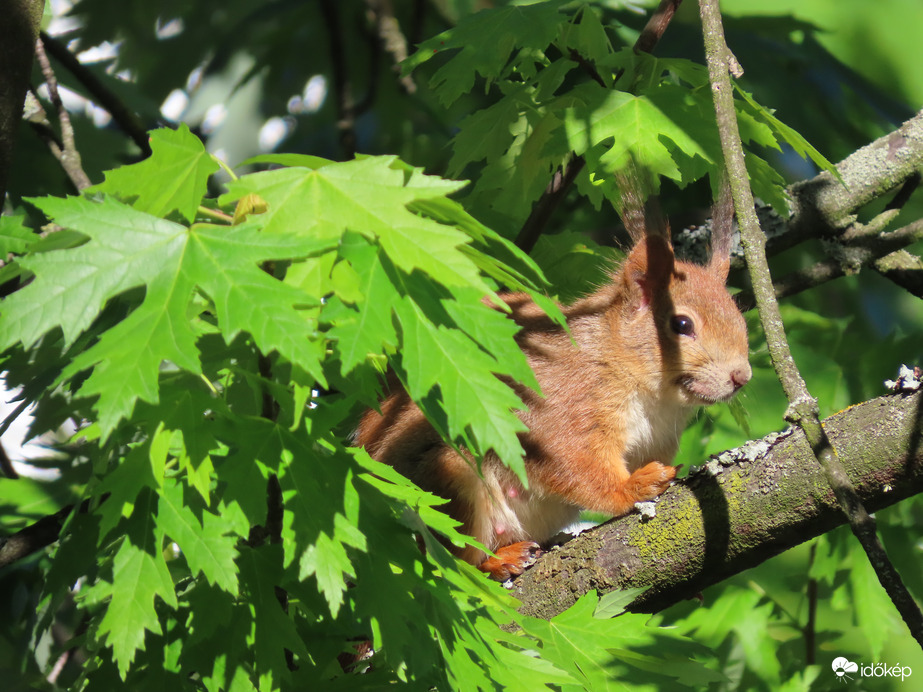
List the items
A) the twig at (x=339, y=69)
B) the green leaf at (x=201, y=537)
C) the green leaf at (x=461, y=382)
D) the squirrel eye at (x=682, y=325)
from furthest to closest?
the twig at (x=339, y=69) → the squirrel eye at (x=682, y=325) → the green leaf at (x=201, y=537) → the green leaf at (x=461, y=382)

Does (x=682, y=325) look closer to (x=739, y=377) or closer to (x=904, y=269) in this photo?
(x=739, y=377)

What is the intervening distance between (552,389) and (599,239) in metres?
0.77

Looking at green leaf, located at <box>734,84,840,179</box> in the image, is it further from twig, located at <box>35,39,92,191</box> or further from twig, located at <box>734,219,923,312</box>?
twig, located at <box>35,39,92,191</box>

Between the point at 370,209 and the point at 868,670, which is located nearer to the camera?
the point at 370,209

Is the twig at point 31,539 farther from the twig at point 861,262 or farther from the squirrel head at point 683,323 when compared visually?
the twig at point 861,262

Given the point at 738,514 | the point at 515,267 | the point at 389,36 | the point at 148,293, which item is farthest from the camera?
the point at 389,36

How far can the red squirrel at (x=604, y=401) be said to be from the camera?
2631mm

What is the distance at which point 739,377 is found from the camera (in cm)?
271

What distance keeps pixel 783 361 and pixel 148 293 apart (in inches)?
45.3

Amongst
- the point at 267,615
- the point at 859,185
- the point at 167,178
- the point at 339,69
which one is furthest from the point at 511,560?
the point at 339,69

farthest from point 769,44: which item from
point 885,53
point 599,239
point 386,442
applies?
point 386,442

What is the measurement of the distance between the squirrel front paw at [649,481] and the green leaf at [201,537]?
136 cm

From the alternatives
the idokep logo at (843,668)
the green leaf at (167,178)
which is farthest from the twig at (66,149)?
the idokep logo at (843,668)

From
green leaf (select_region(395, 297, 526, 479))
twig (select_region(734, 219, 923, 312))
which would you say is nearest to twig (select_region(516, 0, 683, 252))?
twig (select_region(734, 219, 923, 312))
